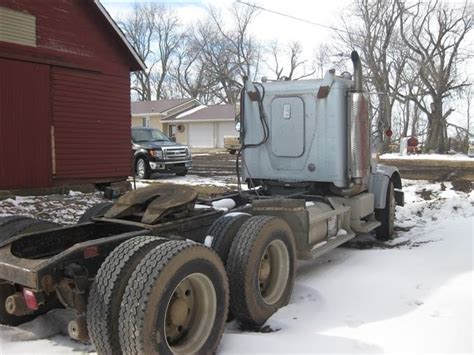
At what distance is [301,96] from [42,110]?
8.12 metres

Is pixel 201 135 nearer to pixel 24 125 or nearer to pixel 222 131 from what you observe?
pixel 222 131

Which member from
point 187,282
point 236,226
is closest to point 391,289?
point 236,226

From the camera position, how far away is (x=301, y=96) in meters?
6.96

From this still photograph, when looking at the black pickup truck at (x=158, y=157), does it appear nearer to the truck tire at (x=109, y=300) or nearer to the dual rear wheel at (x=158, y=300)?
the dual rear wheel at (x=158, y=300)

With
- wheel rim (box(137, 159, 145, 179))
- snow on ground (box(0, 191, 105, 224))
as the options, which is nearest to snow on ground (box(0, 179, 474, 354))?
snow on ground (box(0, 191, 105, 224))

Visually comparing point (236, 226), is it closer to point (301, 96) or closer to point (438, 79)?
point (301, 96)

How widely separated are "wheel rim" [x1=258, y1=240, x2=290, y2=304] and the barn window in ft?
31.4

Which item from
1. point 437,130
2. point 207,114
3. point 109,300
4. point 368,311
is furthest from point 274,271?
point 207,114

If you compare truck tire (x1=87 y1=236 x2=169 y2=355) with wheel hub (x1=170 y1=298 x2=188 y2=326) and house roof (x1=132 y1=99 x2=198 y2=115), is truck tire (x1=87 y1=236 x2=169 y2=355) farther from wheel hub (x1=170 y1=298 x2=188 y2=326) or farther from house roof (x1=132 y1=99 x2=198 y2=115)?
house roof (x1=132 y1=99 x2=198 y2=115)

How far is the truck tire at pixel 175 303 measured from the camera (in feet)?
10.5

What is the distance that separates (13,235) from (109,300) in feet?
4.83

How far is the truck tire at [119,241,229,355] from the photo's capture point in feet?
10.5

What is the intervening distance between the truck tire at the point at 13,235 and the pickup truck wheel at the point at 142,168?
14.0 metres

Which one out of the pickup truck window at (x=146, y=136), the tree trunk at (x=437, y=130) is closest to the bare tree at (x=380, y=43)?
the tree trunk at (x=437, y=130)
